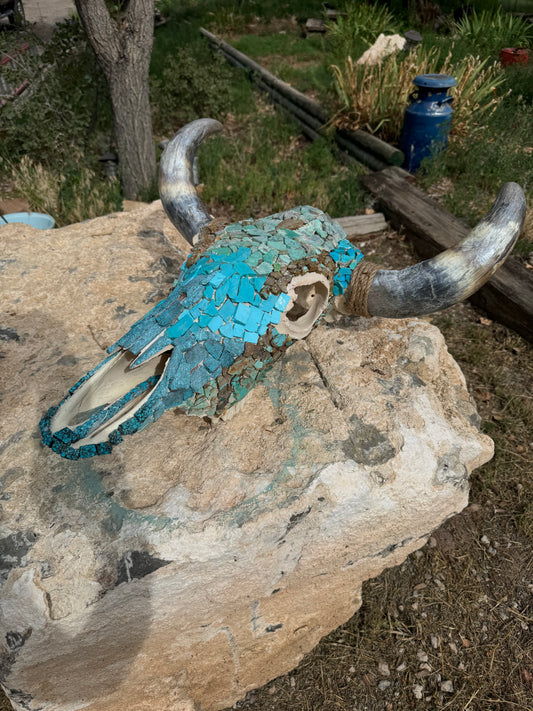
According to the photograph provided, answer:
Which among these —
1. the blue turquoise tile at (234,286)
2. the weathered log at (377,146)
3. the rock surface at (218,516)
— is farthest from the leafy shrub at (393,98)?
the blue turquoise tile at (234,286)

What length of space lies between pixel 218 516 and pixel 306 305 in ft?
2.98

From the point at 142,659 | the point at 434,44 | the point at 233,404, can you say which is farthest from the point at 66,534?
the point at 434,44

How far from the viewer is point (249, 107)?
23.2 feet

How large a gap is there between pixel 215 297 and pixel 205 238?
0.41m

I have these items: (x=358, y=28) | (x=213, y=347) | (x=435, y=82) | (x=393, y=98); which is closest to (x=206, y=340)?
(x=213, y=347)

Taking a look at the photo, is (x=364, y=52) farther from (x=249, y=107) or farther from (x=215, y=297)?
(x=215, y=297)

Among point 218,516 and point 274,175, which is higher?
point 218,516

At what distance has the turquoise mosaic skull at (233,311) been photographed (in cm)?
172

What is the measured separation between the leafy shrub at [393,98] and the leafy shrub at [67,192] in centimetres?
291

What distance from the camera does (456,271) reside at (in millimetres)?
1953

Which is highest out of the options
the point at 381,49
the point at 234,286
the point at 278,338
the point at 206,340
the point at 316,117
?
the point at 234,286

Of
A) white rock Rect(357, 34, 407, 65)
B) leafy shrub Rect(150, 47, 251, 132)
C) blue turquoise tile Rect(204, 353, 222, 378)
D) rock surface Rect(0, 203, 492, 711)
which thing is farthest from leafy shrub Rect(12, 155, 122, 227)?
white rock Rect(357, 34, 407, 65)

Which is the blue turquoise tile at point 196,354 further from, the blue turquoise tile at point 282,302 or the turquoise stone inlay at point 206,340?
the blue turquoise tile at point 282,302

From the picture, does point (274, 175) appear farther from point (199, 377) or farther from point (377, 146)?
point (199, 377)
